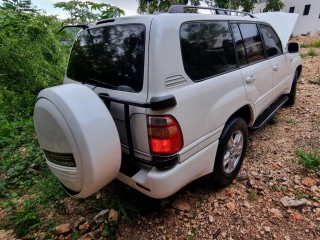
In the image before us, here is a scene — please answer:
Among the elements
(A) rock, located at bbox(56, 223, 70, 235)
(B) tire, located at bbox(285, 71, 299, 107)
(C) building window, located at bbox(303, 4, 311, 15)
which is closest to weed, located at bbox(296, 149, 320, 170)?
(B) tire, located at bbox(285, 71, 299, 107)

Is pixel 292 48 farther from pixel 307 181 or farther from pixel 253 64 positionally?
pixel 307 181

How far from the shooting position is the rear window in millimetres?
1753

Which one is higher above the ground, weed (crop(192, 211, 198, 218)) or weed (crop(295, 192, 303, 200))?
weed (crop(192, 211, 198, 218))

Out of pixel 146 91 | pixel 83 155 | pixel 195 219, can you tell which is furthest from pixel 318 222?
pixel 83 155

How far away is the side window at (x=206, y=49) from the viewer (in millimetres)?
1842

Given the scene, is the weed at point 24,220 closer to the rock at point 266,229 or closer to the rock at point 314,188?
the rock at point 266,229

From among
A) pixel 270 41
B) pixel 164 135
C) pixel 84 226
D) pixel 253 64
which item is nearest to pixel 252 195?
pixel 164 135

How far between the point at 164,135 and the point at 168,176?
1.06 ft

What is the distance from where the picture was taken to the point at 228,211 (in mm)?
2264

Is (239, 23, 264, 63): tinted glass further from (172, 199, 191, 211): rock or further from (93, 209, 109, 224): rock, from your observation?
(93, 209, 109, 224): rock

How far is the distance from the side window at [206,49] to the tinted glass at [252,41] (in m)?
0.39

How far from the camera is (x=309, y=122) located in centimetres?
392

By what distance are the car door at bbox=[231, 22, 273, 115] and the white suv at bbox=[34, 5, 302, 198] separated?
0.47 ft

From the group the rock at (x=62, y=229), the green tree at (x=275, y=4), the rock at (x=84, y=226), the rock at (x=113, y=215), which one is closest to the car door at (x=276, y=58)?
the rock at (x=113, y=215)
